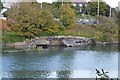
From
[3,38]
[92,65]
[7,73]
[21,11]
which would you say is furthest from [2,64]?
[21,11]

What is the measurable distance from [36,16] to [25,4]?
1088 mm

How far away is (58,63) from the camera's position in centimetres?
1205

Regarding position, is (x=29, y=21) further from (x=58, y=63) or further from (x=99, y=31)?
(x=58, y=63)

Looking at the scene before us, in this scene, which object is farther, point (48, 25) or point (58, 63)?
point (48, 25)

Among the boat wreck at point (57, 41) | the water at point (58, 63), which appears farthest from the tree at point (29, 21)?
the water at point (58, 63)

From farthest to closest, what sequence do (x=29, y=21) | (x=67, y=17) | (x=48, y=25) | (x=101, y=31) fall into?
1. (x=101, y=31)
2. (x=67, y=17)
3. (x=48, y=25)
4. (x=29, y=21)

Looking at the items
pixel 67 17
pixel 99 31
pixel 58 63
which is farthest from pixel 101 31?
pixel 58 63

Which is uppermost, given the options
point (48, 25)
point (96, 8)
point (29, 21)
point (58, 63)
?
point (96, 8)

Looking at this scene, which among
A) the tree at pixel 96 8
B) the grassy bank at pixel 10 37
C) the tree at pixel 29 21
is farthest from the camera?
the tree at pixel 96 8

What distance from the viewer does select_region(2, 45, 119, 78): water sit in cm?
992

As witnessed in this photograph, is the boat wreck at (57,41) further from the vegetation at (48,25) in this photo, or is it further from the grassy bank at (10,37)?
the vegetation at (48,25)

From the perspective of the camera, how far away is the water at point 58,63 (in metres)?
9.92

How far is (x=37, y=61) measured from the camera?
12500 millimetres

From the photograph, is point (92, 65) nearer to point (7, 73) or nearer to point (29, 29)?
point (7, 73)
